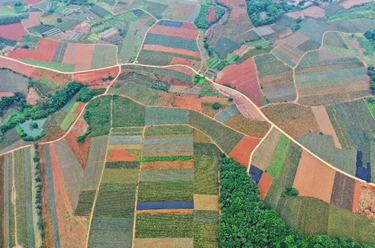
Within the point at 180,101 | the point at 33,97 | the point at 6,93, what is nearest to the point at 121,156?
the point at 180,101

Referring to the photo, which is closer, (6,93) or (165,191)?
(165,191)

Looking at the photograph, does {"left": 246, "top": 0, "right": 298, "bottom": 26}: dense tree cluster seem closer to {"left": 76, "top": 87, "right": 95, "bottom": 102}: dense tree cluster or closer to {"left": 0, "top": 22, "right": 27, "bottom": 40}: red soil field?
{"left": 76, "top": 87, "right": 95, "bottom": 102}: dense tree cluster

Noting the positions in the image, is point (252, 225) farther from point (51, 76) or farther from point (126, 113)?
point (51, 76)

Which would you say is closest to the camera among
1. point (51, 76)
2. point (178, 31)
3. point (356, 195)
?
point (356, 195)

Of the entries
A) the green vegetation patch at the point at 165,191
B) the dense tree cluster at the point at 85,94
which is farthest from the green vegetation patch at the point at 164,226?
the dense tree cluster at the point at 85,94

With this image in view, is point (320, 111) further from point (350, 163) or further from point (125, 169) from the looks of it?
point (125, 169)

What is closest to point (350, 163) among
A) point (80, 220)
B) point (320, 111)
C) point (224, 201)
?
point (320, 111)
